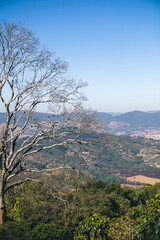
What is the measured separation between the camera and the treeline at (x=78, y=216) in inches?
202

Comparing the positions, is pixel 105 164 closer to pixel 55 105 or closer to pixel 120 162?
pixel 120 162

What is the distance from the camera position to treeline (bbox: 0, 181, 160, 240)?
5.12m

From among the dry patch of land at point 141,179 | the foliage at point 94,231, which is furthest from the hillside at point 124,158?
the foliage at point 94,231

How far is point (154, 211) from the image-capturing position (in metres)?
5.45

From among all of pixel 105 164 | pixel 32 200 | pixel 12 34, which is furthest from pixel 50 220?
pixel 105 164

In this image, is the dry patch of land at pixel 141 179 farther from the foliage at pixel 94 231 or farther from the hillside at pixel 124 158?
the foliage at pixel 94 231

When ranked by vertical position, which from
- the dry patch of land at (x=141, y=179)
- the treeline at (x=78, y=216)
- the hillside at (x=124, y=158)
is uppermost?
the treeline at (x=78, y=216)

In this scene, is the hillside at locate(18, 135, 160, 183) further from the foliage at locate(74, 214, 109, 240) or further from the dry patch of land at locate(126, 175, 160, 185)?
the foliage at locate(74, 214, 109, 240)

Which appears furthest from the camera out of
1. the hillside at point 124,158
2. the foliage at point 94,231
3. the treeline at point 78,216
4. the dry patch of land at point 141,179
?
the hillside at point 124,158

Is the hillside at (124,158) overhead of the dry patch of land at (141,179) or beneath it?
overhead

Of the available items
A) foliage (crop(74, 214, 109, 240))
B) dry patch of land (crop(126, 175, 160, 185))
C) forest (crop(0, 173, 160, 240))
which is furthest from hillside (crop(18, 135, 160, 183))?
foliage (crop(74, 214, 109, 240))

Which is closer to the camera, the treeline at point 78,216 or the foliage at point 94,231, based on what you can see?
the treeline at point 78,216

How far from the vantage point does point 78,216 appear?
9000mm

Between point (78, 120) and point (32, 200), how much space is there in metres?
5.15
